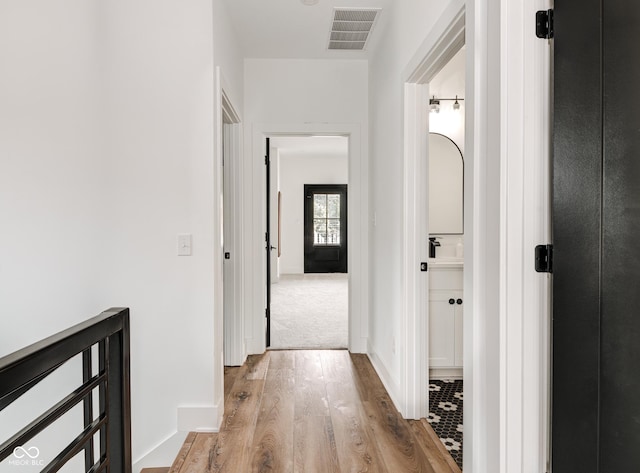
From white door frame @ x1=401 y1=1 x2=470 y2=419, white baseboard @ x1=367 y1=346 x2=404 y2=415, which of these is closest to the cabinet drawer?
white door frame @ x1=401 y1=1 x2=470 y2=419

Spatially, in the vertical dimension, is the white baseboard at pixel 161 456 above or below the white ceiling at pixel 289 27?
below

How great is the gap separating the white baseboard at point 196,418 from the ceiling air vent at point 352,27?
277 centimetres

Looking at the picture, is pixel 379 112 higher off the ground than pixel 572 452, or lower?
higher

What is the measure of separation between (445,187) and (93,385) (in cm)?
309

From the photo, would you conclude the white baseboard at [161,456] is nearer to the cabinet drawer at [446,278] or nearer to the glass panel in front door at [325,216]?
the cabinet drawer at [446,278]

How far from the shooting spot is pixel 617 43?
107 cm

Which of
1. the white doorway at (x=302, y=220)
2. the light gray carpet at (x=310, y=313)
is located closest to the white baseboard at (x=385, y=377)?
the light gray carpet at (x=310, y=313)

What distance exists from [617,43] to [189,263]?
7.09 feet

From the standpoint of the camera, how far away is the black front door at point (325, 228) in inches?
384

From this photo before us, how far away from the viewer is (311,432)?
95.3 inches

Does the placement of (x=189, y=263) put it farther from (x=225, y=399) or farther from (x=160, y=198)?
(x=225, y=399)

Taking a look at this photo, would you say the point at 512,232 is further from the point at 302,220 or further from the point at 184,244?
the point at 302,220

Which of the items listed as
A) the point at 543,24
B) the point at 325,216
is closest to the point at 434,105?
the point at 543,24

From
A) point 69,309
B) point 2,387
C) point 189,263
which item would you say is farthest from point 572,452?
point 69,309
